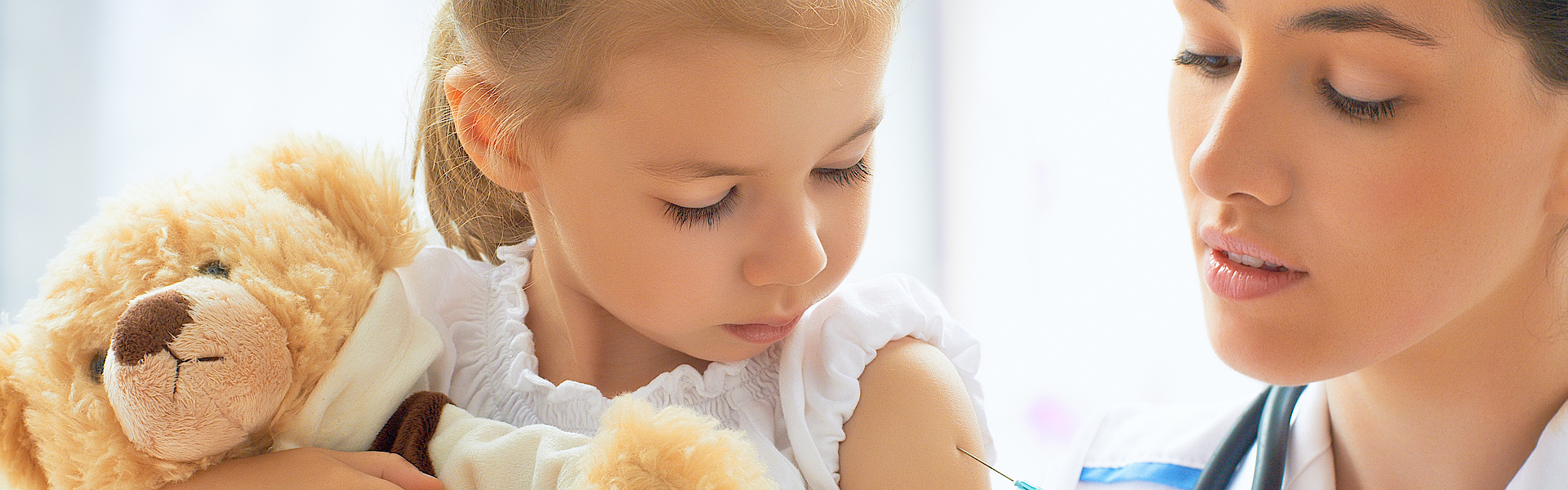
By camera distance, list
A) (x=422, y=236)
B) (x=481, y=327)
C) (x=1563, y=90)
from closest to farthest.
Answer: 1. (x=1563, y=90)
2. (x=422, y=236)
3. (x=481, y=327)

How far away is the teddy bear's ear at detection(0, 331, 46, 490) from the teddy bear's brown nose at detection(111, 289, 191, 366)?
17cm

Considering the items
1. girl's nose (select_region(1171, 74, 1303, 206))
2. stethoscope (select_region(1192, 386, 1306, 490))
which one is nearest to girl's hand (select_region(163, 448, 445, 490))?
girl's nose (select_region(1171, 74, 1303, 206))

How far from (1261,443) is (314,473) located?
1.02 meters

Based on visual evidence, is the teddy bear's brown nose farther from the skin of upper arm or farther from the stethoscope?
the stethoscope

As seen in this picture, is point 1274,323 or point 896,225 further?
point 896,225

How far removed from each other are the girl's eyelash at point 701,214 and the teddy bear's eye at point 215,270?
361 millimetres

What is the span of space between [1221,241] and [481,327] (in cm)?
75

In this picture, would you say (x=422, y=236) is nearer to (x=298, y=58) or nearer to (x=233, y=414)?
(x=233, y=414)

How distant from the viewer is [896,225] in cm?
285

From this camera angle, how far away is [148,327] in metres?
0.79

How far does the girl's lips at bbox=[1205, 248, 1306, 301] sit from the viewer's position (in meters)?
1.02

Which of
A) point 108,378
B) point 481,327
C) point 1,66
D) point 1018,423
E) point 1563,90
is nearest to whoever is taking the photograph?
point 108,378

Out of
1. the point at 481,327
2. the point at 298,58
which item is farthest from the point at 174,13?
the point at 481,327

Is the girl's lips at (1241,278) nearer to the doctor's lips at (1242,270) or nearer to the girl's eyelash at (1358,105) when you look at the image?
the doctor's lips at (1242,270)
